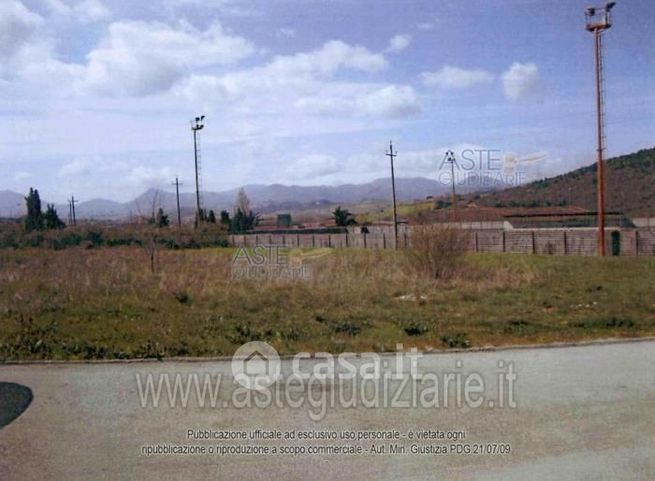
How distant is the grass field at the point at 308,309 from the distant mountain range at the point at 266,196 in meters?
19.3

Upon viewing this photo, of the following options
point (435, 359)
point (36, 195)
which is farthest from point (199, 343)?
point (36, 195)

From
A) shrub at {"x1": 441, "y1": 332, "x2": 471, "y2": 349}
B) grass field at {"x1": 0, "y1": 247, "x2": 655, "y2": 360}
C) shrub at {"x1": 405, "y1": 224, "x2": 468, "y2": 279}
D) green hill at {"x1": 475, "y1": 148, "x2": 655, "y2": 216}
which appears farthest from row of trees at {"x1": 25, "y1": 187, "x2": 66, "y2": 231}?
green hill at {"x1": 475, "y1": 148, "x2": 655, "y2": 216}

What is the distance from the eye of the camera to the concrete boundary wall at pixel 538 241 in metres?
35.7

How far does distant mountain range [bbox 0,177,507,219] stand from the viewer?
44.8 meters

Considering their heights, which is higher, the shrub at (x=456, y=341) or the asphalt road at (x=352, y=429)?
the asphalt road at (x=352, y=429)

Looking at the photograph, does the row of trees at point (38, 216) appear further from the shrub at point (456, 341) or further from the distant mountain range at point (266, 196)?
the shrub at point (456, 341)

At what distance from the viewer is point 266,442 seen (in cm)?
589

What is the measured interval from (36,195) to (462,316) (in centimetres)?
4467

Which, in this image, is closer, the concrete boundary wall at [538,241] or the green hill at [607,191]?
the concrete boundary wall at [538,241]

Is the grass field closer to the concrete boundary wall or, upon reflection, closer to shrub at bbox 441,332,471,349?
shrub at bbox 441,332,471,349

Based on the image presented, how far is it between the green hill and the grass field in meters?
49.0

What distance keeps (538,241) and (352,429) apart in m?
35.9

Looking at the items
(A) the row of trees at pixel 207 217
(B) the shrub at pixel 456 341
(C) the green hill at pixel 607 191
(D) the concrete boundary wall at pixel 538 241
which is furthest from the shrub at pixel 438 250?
(C) the green hill at pixel 607 191

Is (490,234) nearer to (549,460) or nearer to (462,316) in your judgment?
(462,316)
